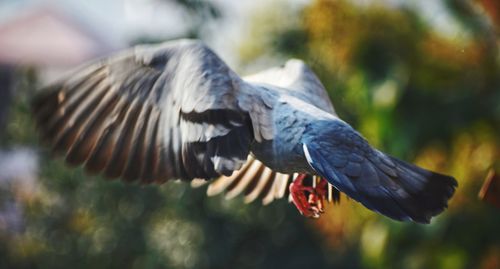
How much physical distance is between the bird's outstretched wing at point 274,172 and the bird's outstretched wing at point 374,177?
0.44 meters

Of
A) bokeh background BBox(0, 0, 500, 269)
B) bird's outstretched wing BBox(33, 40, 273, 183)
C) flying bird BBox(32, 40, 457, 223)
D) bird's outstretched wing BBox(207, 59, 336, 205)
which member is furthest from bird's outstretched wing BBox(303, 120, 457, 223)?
bokeh background BBox(0, 0, 500, 269)

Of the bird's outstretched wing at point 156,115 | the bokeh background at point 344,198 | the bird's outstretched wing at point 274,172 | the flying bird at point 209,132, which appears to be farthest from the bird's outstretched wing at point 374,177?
the bokeh background at point 344,198

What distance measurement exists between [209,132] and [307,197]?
1.57 ft

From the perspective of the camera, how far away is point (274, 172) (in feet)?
12.5

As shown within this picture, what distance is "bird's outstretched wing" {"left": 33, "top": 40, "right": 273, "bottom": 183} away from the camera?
309 centimetres

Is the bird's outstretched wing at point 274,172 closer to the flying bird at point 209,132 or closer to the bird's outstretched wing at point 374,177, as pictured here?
the flying bird at point 209,132

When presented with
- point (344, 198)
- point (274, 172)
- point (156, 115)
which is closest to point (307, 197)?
point (274, 172)

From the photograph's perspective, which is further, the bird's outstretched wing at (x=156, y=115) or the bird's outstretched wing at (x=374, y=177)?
the bird's outstretched wing at (x=156, y=115)

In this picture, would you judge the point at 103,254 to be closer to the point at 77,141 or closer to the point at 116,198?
the point at 116,198

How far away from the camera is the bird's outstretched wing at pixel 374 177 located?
9.55ft

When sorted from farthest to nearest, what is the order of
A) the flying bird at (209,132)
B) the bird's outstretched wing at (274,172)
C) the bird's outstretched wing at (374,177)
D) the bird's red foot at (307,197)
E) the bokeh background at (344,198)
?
the bokeh background at (344,198), the bird's outstretched wing at (274,172), the bird's red foot at (307,197), the flying bird at (209,132), the bird's outstretched wing at (374,177)

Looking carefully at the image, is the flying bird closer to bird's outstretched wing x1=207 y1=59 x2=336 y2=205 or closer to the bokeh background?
bird's outstretched wing x1=207 y1=59 x2=336 y2=205

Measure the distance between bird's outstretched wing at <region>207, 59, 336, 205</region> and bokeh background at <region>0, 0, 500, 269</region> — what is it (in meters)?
0.84

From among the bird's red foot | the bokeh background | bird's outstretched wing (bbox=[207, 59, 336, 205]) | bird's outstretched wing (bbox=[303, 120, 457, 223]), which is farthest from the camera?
the bokeh background
